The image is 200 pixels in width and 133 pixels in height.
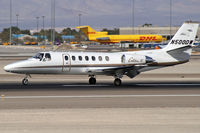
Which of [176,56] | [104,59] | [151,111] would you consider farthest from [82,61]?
[151,111]

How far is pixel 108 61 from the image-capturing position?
2720 cm

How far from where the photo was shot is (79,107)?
693 inches

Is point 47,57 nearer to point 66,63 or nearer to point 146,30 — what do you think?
point 66,63

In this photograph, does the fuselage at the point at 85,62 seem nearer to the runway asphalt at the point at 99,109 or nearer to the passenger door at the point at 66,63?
the passenger door at the point at 66,63

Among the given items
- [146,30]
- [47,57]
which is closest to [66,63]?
[47,57]

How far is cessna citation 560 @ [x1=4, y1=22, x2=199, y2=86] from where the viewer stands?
2578 cm

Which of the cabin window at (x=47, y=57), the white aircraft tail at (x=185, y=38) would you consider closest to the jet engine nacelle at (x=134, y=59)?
the white aircraft tail at (x=185, y=38)

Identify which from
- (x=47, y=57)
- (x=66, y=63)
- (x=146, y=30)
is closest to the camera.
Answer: (x=47, y=57)

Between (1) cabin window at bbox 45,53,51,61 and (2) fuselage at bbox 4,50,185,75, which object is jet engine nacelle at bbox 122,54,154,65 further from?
(1) cabin window at bbox 45,53,51,61

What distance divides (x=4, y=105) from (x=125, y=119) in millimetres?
6133

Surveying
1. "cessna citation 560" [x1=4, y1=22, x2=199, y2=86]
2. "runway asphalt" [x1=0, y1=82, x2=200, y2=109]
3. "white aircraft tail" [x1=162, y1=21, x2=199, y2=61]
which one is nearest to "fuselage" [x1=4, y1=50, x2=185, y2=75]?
"cessna citation 560" [x1=4, y1=22, x2=199, y2=86]

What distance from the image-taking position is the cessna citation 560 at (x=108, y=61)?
84.6ft

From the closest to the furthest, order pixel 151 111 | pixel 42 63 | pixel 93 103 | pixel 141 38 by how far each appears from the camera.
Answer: pixel 151 111 → pixel 93 103 → pixel 42 63 → pixel 141 38

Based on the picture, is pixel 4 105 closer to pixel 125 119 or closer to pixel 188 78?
pixel 125 119
